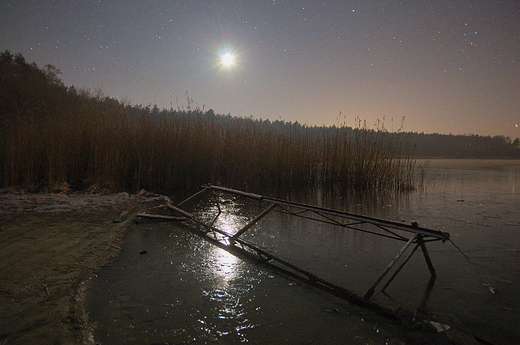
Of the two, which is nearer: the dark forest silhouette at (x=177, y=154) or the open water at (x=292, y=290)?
the open water at (x=292, y=290)

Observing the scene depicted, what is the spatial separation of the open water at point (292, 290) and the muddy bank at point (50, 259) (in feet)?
0.48

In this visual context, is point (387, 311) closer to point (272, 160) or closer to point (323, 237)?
point (323, 237)

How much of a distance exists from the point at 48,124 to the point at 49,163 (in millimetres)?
1271

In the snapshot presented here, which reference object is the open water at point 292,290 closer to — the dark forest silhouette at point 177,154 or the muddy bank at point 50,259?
the muddy bank at point 50,259

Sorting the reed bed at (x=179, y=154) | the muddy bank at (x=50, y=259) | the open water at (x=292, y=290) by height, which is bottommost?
the open water at (x=292, y=290)

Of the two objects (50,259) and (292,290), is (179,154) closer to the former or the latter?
(50,259)

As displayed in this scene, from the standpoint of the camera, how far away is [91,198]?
5324 millimetres

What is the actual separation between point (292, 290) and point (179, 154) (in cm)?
633

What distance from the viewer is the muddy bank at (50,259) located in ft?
5.13

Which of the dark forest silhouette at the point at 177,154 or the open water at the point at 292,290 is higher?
the dark forest silhouette at the point at 177,154

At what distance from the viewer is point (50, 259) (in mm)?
2447

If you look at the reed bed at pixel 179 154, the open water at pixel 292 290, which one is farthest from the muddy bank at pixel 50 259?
the reed bed at pixel 179 154

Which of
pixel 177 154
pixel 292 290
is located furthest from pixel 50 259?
pixel 177 154

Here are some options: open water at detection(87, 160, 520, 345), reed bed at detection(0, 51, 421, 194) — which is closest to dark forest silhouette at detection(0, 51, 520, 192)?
reed bed at detection(0, 51, 421, 194)
